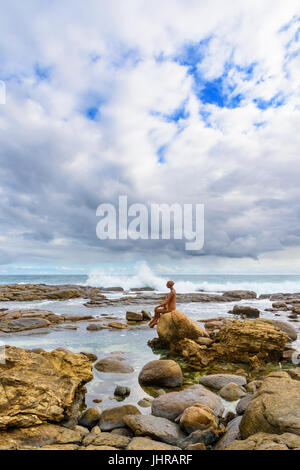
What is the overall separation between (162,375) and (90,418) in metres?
2.89

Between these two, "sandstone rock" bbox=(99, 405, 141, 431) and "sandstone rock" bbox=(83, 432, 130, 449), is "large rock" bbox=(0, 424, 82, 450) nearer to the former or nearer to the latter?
"sandstone rock" bbox=(83, 432, 130, 449)

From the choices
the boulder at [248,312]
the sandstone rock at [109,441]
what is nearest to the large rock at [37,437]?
the sandstone rock at [109,441]

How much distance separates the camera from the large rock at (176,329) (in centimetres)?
1295

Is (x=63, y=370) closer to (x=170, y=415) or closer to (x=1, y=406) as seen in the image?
(x=1, y=406)

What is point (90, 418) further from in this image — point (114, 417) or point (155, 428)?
point (155, 428)

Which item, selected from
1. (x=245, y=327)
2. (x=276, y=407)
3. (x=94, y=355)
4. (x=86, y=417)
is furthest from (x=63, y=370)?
(x=245, y=327)

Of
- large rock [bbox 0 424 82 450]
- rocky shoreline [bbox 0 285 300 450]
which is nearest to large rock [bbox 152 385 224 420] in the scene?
rocky shoreline [bbox 0 285 300 450]

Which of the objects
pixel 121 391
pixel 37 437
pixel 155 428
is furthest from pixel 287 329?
pixel 37 437

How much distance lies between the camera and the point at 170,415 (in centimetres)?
612

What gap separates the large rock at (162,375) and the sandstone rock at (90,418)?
2517mm

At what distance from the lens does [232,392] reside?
766 centimetres

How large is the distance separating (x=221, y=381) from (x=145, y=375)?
7.50 ft

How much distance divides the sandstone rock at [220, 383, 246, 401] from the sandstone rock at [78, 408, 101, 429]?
345 cm

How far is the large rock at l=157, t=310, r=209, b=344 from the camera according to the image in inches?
510
